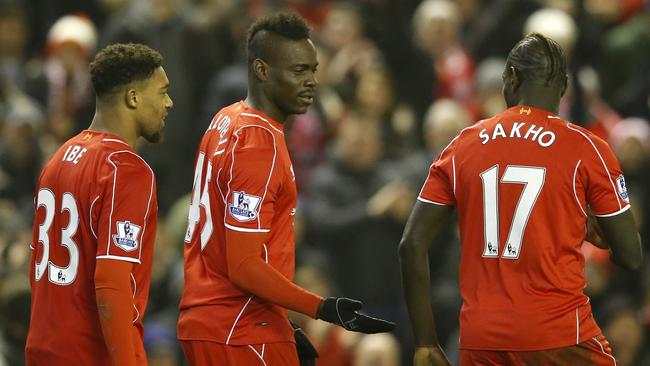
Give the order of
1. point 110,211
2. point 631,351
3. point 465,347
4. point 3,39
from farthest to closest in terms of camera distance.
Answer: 1. point 3,39
2. point 631,351
3. point 465,347
4. point 110,211

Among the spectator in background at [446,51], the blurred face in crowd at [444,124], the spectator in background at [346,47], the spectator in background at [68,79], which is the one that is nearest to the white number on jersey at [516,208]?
the blurred face in crowd at [444,124]

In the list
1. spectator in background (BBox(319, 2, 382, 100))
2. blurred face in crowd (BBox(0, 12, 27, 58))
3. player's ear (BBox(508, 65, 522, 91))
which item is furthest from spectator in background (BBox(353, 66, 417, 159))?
player's ear (BBox(508, 65, 522, 91))

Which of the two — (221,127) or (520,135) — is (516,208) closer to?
(520,135)

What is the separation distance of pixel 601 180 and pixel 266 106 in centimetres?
139

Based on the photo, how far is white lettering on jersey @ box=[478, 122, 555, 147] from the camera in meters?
5.34

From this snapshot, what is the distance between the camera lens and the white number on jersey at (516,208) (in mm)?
5266

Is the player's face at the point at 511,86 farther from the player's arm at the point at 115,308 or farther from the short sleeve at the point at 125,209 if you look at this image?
the player's arm at the point at 115,308

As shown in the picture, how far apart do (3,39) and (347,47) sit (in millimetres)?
3173

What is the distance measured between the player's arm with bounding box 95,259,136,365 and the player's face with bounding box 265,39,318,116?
Answer: 100 centimetres

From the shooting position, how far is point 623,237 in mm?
5324

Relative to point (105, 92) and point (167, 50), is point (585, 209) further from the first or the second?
point (167, 50)

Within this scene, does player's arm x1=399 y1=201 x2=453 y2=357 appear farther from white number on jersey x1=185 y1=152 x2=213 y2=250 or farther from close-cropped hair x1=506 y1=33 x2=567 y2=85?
white number on jersey x1=185 y1=152 x2=213 y2=250

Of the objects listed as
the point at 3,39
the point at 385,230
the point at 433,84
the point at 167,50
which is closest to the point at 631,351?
the point at 385,230

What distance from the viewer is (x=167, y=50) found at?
11398 mm
